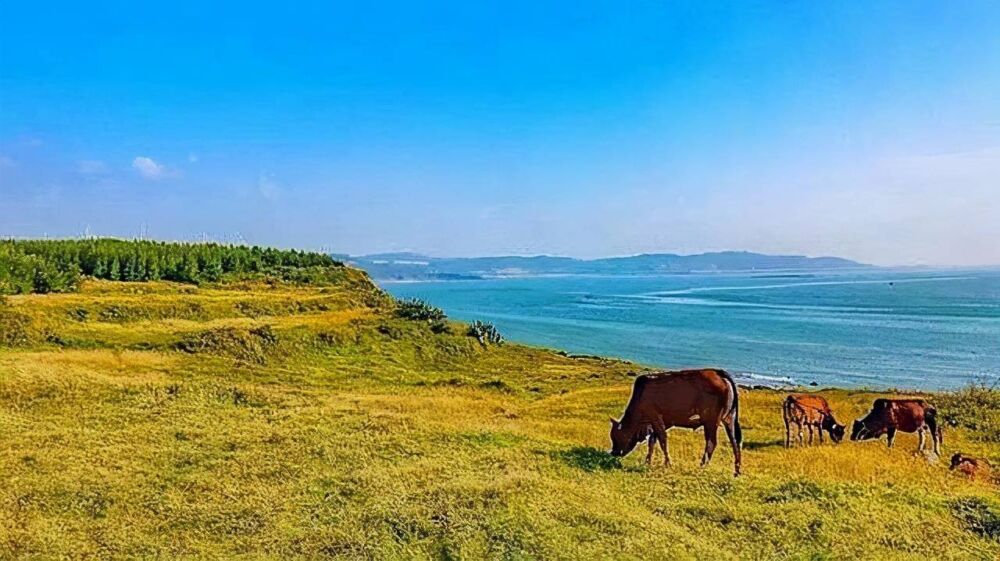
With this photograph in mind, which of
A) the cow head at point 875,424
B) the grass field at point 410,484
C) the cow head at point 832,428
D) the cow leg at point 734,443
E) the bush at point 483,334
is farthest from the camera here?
the bush at point 483,334

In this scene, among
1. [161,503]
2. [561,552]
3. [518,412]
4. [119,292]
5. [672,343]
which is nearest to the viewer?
[561,552]

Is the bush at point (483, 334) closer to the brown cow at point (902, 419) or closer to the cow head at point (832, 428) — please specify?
the cow head at point (832, 428)

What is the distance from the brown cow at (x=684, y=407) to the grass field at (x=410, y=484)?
0.68 metres

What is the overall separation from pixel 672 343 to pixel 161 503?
81.0 m

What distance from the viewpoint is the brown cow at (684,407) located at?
1436 cm

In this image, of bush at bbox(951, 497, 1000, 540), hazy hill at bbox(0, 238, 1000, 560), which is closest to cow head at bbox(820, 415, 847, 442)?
hazy hill at bbox(0, 238, 1000, 560)

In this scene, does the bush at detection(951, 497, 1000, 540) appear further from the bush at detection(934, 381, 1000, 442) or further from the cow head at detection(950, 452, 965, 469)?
the bush at detection(934, 381, 1000, 442)

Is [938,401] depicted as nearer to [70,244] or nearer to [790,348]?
[790,348]

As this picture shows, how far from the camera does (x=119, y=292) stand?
48.7 meters

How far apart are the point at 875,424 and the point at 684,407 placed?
939 cm

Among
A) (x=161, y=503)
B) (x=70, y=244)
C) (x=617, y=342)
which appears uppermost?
(x=70, y=244)

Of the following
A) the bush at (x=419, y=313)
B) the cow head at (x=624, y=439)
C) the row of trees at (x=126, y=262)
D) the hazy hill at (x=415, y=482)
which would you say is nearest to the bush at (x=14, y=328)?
the hazy hill at (x=415, y=482)

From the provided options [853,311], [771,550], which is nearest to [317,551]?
[771,550]

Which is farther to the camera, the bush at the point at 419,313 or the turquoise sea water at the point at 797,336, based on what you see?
the turquoise sea water at the point at 797,336
